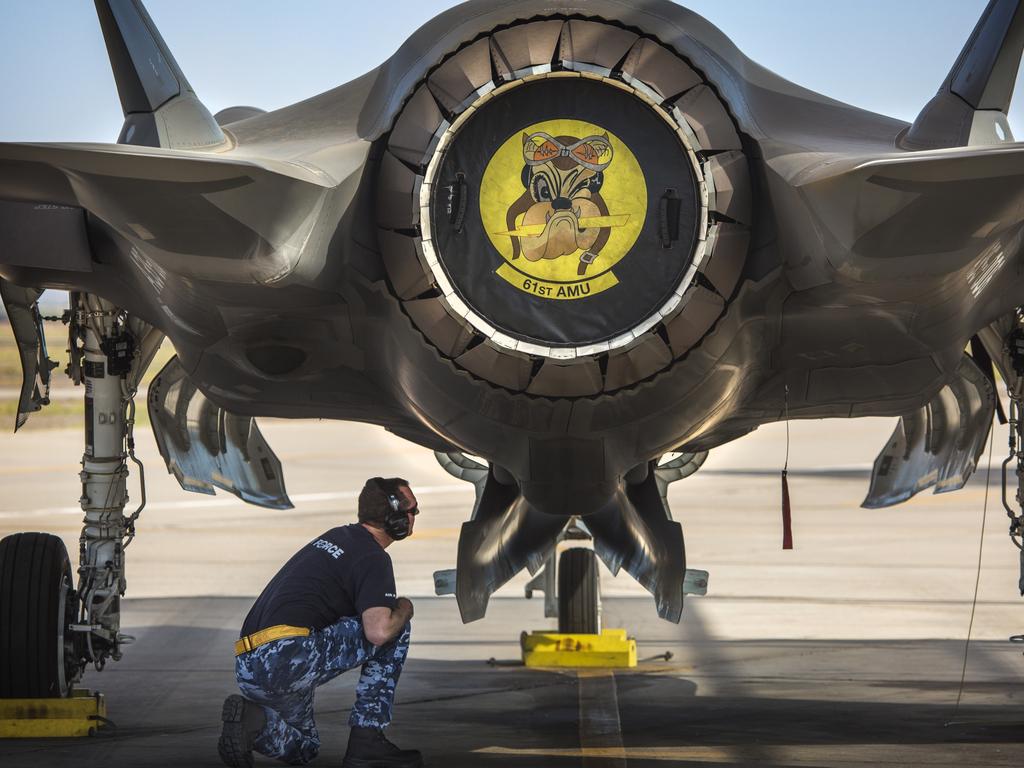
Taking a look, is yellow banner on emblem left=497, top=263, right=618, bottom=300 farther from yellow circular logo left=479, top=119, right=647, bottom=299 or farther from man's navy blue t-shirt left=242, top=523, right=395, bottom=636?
man's navy blue t-shirt left=242, top=523, right=395, bottom=636

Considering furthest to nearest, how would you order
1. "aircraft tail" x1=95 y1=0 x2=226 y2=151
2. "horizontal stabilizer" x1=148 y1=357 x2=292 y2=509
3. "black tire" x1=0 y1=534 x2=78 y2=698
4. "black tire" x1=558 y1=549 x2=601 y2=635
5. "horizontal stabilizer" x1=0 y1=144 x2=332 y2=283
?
"black tire" x1=558 y1=549 x2=601 y2=635 → "horizontal stabilizer" x1=148 y1=357 x2=292 y2=509 → "black tire" x1=0 y1=534 x2=78 y2=698 → "aircraft tail" x1=95 y1=0 x2=226 y2=151 → "horizontal stabilizer" x1=0 y1=144 x2=332 y2=283

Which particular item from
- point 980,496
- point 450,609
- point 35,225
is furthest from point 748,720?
point 980,496

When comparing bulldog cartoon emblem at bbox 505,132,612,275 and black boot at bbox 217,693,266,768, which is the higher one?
bulldog cartoon emblem at bbox 505,132,612,275

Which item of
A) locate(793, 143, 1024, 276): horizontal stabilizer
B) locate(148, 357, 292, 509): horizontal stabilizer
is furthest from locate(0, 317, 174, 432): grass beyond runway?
locate(793, 143, 1024, 276): horizontal stabilizer

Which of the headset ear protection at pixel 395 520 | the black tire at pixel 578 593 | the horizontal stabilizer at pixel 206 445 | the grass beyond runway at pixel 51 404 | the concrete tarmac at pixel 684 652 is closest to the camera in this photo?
the headset ear protection at pixel 395 520

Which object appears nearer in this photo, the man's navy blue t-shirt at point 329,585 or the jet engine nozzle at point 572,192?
the jet engine nozzle at point 572,192

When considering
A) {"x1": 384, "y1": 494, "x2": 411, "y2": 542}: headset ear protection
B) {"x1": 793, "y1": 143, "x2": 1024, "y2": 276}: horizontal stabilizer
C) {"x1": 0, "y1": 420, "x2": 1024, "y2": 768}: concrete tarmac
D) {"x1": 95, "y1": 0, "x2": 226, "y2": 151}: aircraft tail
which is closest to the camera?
{"x1": 793, "y1": 143, "x2": 1024, "y2": 276}: horizontal stabilizer

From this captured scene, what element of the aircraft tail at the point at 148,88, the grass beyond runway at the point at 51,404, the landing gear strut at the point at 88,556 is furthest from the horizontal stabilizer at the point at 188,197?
the grass beyond runway at the point at 51,404

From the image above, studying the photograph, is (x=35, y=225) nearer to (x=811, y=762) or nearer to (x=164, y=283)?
(x=164, y=283)

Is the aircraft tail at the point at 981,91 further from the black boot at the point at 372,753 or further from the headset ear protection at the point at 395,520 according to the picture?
the black boot at the point at 372,753

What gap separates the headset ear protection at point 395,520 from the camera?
18.1ft

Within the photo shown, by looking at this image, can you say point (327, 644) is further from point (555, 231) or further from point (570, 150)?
point (570, 150)

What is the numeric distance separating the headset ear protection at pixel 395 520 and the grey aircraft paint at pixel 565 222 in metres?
0.55

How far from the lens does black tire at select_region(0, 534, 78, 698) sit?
6.50 metres
